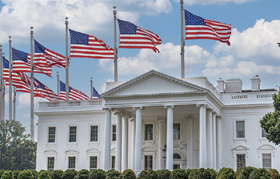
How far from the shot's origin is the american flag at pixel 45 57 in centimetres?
4759

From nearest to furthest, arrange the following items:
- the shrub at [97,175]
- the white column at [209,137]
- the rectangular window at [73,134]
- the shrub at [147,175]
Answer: the shrub at [147,175] → the shrub at [97,175] → the white column at [209,137] → the rectangular window at [73,134]

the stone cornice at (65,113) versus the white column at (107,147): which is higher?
the stone cornice at (65,113)

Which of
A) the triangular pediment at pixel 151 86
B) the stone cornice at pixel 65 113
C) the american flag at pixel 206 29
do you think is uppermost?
the american flag at pixel 206 29

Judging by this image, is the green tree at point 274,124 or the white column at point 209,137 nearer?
the green tree at point 274,124

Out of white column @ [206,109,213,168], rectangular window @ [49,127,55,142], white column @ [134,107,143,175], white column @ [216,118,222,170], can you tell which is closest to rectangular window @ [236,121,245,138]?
white column @ [216,118,222,170]

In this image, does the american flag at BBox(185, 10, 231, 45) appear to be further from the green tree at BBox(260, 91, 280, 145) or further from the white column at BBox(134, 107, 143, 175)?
the white column at BBox(134, 107, 143, 175)

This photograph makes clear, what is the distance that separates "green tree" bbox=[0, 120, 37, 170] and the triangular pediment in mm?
22055

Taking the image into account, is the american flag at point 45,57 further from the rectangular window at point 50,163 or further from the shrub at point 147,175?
the shrub at point 147,175

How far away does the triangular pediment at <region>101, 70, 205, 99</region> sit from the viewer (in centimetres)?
4066

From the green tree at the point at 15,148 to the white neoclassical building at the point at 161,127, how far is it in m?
10.6

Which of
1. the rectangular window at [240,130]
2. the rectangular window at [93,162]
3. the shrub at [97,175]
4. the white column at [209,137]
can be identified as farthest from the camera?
the rectangular window at [93,162]

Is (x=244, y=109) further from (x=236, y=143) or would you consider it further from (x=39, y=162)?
(x=39, y=162)

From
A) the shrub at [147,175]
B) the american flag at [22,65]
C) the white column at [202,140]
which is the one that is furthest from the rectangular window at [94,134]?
the white column at [202,140]

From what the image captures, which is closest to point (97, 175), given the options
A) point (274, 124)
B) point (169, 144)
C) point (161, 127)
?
point (169, 144)
